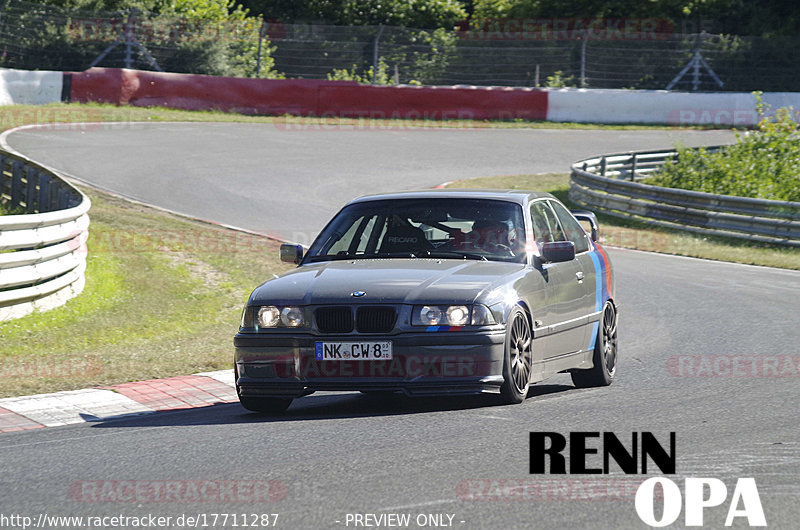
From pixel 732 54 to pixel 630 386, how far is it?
111 feet

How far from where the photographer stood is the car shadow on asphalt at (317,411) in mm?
7902

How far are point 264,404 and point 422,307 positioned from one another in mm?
1404

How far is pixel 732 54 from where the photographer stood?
4100cm

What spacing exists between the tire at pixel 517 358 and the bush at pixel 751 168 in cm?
1895

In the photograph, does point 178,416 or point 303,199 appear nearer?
point 178,416

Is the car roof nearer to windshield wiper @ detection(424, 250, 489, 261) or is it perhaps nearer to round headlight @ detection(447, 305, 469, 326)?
windshield wiper @ detection(424, 250, 489, 261)

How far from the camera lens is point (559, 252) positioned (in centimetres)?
866

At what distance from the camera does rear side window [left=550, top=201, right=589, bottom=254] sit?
32.3ft

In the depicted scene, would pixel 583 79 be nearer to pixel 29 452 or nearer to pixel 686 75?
pixel 686 75

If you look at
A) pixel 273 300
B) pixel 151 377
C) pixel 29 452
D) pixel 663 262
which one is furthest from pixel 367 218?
pixel 663 262
